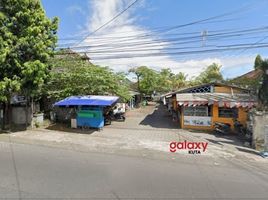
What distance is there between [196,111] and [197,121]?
730 mm

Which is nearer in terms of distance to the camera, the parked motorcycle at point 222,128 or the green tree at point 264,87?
the parked motorcycle at point 222,128

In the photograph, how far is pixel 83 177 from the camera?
6180 millimetres

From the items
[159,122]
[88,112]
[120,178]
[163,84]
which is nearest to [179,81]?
[163,84]

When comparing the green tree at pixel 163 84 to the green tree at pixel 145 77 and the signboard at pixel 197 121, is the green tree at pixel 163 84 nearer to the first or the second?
the green tree at pixel 145 77

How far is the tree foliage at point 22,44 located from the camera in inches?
485

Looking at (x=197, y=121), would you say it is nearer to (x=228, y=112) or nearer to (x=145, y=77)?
(x=228, y=112)

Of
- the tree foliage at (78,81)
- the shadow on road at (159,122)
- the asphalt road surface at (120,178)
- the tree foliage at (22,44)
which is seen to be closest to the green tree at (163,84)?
the shadow on road at (159,122)

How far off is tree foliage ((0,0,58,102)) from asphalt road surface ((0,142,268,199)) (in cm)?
495

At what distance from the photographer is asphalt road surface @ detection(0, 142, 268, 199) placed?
5191mm

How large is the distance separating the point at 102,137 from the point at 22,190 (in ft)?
25.3

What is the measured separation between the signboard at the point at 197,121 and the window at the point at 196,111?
257 millimetres

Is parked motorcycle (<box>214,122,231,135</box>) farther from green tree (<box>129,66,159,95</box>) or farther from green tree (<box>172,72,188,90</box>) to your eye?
green tree (<box>172,72,188,90</box>)

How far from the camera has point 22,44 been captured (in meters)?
12.6

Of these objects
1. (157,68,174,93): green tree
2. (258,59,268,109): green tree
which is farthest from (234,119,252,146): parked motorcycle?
(157,68,174,93): green tree
